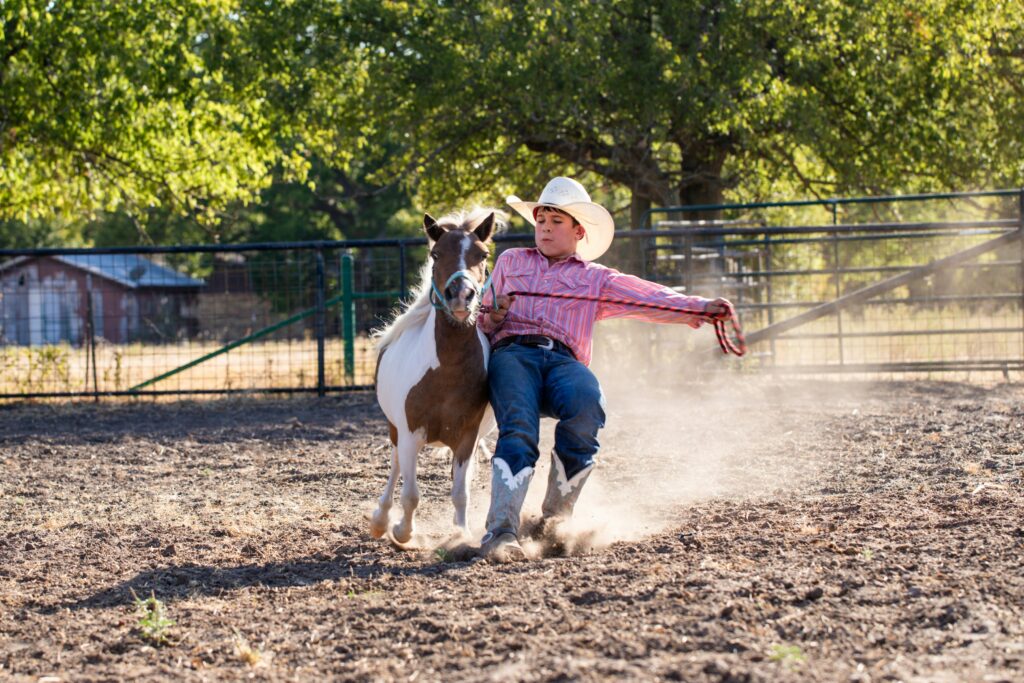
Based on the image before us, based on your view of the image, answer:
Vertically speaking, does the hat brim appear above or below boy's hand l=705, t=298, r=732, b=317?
above

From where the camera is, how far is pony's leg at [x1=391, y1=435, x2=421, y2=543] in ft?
16.4

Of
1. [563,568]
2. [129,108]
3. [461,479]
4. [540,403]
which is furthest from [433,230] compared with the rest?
[129,108]

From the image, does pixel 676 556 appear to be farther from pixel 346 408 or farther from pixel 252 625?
pixel 346 408

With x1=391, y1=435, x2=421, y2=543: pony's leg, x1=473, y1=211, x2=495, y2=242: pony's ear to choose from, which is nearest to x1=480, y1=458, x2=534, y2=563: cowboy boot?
x1=391, y1=435, x2=421, y2=543: pony's leg

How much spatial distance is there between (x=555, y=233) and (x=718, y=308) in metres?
0.91

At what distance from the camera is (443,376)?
4945 mm

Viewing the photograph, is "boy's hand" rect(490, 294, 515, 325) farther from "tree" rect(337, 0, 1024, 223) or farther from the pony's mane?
"tree" rect(337, 0, 1024, 223)

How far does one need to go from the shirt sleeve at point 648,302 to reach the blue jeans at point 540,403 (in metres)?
0.34

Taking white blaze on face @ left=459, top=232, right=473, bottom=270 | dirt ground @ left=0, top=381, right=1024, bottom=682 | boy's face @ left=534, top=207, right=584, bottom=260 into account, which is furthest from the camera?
boy's face @ left=534, top=207, right=584, bottom=260

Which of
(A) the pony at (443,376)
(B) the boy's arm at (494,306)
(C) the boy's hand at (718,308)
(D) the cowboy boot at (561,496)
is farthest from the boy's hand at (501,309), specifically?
(C) the boy's hand at (718,308)

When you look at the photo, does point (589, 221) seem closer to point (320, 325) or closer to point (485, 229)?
point (485, 229)

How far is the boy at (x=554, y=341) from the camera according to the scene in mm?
4812

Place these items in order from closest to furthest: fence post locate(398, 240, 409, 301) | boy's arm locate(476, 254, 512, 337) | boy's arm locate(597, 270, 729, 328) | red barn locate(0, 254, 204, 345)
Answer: boy's arm locate(597, 270, 729, 328) < boy's arm locate(476, 254, 512, 337) < fence post locate(398, 240, 409, 301) < red barn locate(0, 254, 204, 345)

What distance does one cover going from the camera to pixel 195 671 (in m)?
3.36
